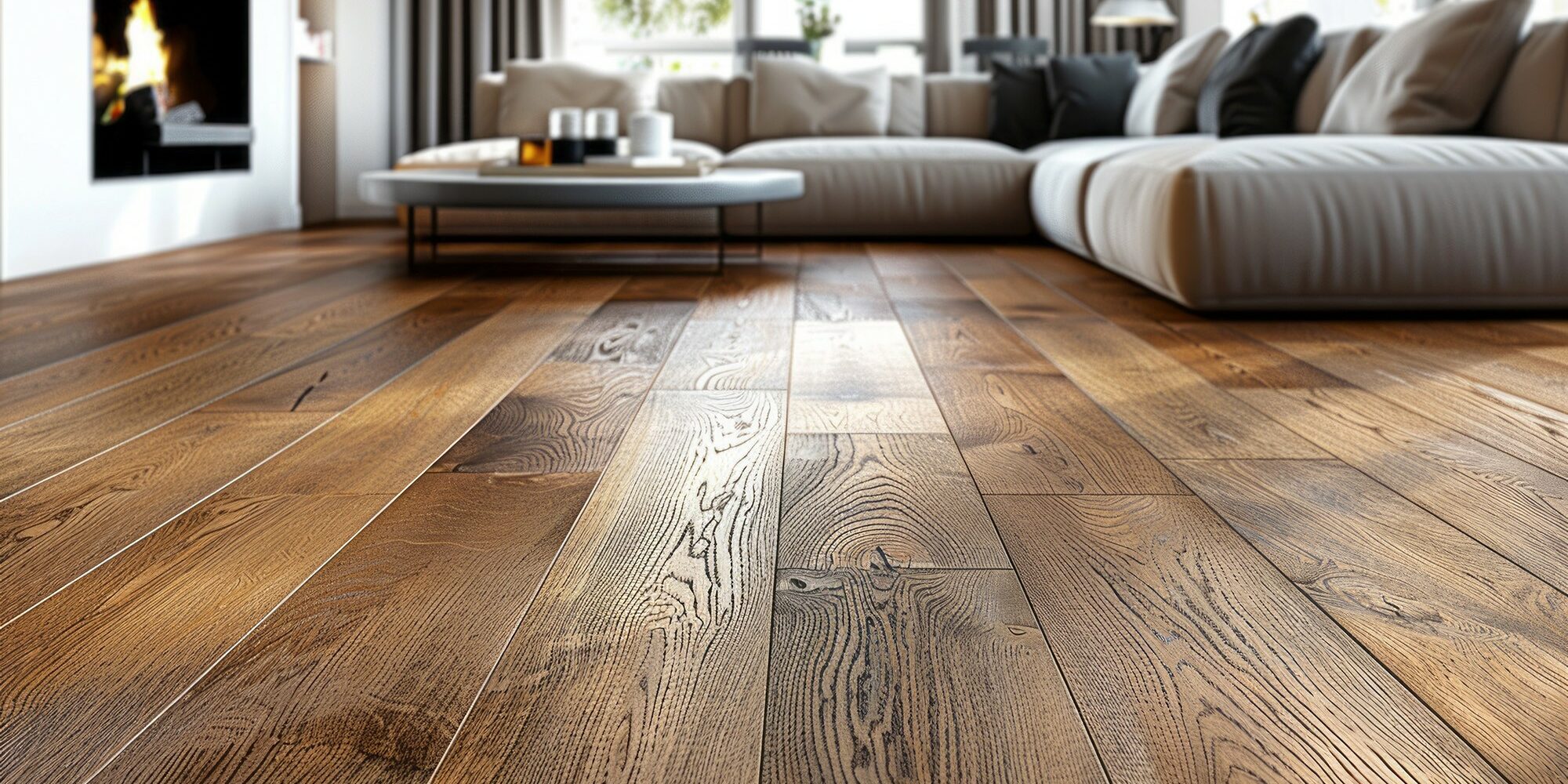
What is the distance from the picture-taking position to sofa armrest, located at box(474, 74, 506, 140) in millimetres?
5590

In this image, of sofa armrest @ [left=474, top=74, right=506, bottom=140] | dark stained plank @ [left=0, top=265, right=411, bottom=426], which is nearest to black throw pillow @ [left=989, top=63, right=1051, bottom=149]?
sofa armrest @ [left=474, top=74, right=506, bottom=140]

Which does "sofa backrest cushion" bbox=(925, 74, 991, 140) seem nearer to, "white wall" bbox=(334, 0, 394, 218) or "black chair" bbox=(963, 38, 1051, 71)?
"black chair" bbox=(963, 38, 1051, 71)

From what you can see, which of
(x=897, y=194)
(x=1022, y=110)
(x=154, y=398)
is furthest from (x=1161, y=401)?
(x=1022, y=110)

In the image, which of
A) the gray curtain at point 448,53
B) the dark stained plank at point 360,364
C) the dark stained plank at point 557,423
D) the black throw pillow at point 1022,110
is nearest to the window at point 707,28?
the gray curtain at point 448,53

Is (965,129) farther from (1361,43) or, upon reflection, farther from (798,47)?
(1361,43)

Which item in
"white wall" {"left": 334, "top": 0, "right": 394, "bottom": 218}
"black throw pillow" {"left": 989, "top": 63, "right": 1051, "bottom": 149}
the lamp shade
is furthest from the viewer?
"white wall" {"left": 334, "top": 0, "right": 394, "bottom": 218}

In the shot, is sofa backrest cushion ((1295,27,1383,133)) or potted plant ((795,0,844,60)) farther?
potted plant ((795,0,844,60))

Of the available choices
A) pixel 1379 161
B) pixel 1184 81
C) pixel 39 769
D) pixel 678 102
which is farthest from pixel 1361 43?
pixel 39 769

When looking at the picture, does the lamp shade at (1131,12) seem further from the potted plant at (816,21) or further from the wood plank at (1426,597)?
the wood plank at (1426,597)

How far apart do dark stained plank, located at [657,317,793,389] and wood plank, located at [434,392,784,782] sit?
489 mm

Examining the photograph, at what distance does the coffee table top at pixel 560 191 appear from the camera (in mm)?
3135

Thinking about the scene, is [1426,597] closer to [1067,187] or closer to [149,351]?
[149,351]

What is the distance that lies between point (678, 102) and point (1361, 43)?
2.80 m

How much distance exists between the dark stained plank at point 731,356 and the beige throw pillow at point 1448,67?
1.65 metres
